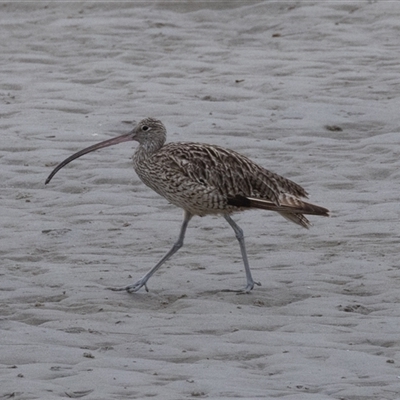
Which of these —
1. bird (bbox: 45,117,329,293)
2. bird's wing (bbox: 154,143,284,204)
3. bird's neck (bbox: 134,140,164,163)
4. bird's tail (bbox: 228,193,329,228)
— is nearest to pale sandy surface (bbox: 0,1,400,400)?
bird (bbox: 45,117,329,293)

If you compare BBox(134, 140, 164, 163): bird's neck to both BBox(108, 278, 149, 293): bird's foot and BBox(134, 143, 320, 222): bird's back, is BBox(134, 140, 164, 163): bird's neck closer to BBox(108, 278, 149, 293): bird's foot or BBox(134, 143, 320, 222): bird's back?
BBox(134, 143, 320, 222): bird's back

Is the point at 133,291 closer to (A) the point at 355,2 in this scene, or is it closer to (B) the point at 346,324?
(B) the point at 346,324

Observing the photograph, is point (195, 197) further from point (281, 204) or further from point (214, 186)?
point (281, 204)

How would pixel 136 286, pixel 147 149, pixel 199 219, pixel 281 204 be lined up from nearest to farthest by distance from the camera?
pixel 136 286 < pixel 281 204 < pixel 147 149 < pixel 199 219

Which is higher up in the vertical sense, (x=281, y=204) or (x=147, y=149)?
(x=147, y=149)

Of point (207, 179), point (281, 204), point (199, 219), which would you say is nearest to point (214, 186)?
point (207, 179)

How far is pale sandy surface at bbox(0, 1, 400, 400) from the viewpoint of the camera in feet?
22.7

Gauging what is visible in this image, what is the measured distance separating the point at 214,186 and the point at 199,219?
1.82 meters

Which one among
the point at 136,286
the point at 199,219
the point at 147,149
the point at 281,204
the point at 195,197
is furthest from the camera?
the point at 199,219

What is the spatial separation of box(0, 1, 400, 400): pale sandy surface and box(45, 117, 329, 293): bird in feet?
1.17

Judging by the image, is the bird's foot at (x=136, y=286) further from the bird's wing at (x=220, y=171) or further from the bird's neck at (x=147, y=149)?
the bird's neck at (x=147, y=149)

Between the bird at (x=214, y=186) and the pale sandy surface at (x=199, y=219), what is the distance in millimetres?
358

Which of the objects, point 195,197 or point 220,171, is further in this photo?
point 220,171

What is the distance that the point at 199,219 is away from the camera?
10359mm
